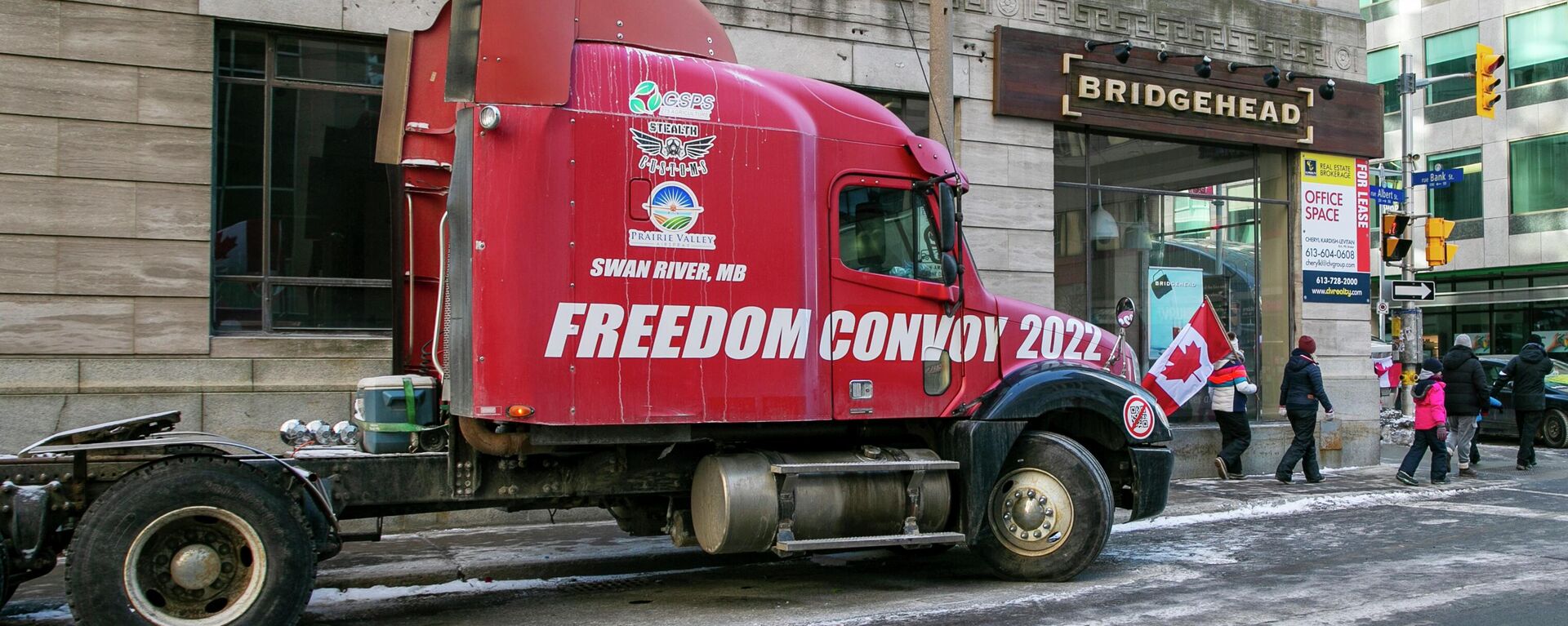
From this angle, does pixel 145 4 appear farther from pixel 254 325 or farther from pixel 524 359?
pixel 524 359

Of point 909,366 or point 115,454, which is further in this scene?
point 909,366

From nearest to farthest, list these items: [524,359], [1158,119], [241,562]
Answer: [241,562]
[524,359]
[1158,119]

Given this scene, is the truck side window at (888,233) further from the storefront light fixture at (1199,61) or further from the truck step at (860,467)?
the storefront light fixture at (1199,61)

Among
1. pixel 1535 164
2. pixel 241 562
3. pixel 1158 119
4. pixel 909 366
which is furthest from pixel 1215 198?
pixel 1535 164

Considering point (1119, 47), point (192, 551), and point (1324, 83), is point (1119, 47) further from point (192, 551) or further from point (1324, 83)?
point (192, 551)

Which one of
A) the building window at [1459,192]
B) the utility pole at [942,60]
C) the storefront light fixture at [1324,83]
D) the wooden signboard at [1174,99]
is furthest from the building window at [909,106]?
the building window at [1459,192]

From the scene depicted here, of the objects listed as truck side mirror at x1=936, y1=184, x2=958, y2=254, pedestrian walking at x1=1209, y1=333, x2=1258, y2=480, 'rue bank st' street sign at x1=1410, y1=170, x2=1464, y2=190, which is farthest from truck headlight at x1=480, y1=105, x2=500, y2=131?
'rue bank st' street sign at x1=1410, y1=170, x2=1464, y2=190

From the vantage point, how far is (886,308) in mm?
7012

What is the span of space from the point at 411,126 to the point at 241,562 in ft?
9.33

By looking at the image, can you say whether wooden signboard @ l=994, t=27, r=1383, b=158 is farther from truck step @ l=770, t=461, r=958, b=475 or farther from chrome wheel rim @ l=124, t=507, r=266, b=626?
chrome wheel rim @ l=124, t=507, r=266, b=626

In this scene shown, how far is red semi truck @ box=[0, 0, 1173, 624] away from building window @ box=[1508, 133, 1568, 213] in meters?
29.7

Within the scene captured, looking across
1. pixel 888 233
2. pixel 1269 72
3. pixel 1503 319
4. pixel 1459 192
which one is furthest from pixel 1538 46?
pixel 888 233

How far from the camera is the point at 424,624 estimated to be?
251 inches

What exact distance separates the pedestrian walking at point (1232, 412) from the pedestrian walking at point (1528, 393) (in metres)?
3.79
